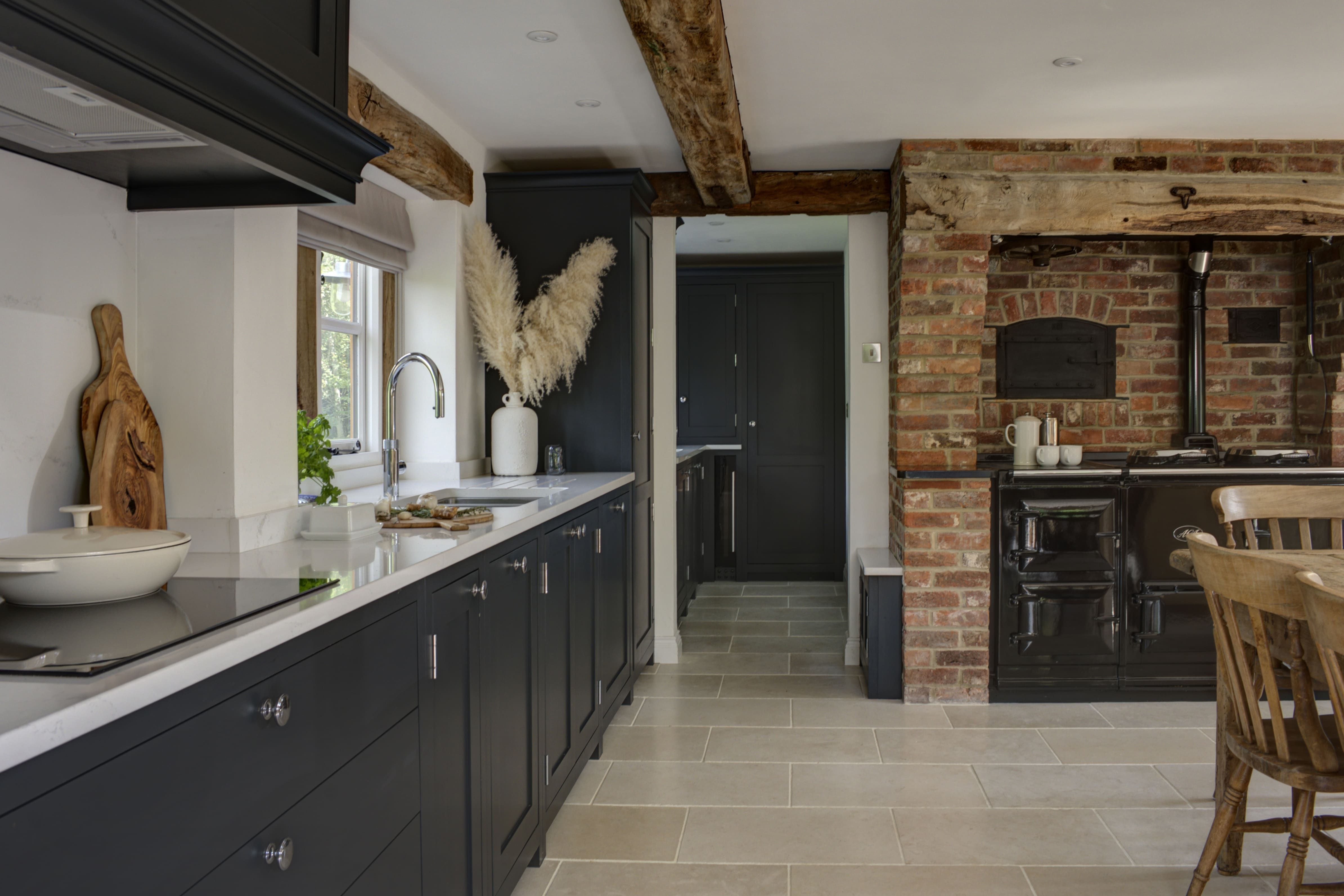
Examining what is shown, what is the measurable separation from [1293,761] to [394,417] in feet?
7.43

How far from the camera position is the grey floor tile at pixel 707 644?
5035mm

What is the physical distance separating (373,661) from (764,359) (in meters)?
5.55

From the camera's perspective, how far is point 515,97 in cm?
342

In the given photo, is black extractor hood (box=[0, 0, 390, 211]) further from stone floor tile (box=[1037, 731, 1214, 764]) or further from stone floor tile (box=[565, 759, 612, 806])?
stone floor tile (box=[1037, 731, 1214, 764])

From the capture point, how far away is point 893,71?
10.5 ft

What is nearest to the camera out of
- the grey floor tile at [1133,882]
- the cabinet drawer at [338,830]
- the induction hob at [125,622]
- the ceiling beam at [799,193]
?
the induction hob at [125,622]

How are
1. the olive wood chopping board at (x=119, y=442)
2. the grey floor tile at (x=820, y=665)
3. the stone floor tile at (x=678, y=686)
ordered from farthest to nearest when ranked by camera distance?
the grey floor tile at (x=820, y=665) < the stone floor tile at (x=678, y=686) < the olive wood chopping board at (x=119, y=442)

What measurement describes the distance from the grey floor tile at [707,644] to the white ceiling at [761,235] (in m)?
2.25

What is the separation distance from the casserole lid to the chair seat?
214 cm

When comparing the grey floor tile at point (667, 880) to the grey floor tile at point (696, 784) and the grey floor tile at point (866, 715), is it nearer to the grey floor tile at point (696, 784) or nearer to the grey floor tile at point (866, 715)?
the grey floor tile at point (696, 784)

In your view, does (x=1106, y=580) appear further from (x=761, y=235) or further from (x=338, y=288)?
(x=338, y=288)

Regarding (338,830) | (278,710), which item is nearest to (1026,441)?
(338,830)

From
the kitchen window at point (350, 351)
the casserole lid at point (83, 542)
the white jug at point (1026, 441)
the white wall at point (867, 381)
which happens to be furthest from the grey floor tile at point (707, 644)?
the casserole lid at point (83, 542)

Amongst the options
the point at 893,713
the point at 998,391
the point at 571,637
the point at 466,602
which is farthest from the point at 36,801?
the point at 998,391
